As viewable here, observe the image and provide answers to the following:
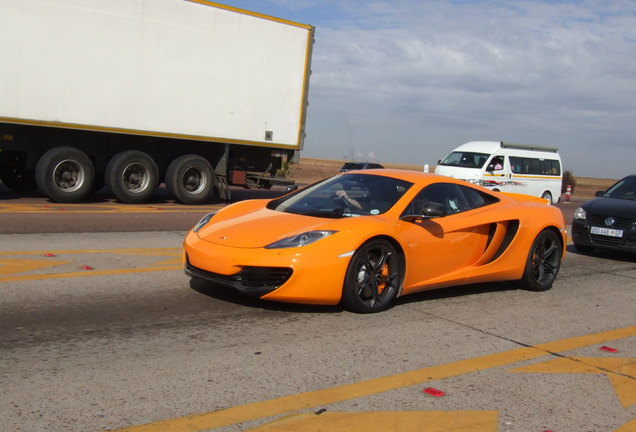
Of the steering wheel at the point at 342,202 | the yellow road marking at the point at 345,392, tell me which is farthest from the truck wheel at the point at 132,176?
the yellow road marking at the point at 345,392

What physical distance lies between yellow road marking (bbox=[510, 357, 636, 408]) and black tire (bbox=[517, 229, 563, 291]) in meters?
2.47

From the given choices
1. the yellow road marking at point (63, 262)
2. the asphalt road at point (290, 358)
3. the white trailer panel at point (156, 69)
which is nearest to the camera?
the asphalt road at point (290, 358)

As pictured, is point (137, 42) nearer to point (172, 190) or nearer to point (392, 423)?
point (172, 190)

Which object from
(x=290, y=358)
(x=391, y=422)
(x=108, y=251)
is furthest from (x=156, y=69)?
(x=391, y=422)

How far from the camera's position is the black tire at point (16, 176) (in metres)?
16.3

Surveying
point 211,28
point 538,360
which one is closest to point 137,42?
point 211,28

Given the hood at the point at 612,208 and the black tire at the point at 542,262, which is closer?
the black tire at the point at 542,262

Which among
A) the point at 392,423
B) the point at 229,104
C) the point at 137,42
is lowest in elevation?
the point at 392,423

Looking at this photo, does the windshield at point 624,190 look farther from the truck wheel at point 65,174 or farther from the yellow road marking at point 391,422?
the truck wheel at point 65,174

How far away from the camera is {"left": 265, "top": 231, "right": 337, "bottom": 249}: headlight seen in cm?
600

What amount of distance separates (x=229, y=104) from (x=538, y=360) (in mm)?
12472

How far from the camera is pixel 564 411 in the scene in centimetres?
432

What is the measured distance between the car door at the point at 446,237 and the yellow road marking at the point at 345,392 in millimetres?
1375

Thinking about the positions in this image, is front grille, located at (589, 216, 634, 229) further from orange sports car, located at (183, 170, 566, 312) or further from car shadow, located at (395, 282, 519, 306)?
car shadow, located at (395, 282, 519, 306)
